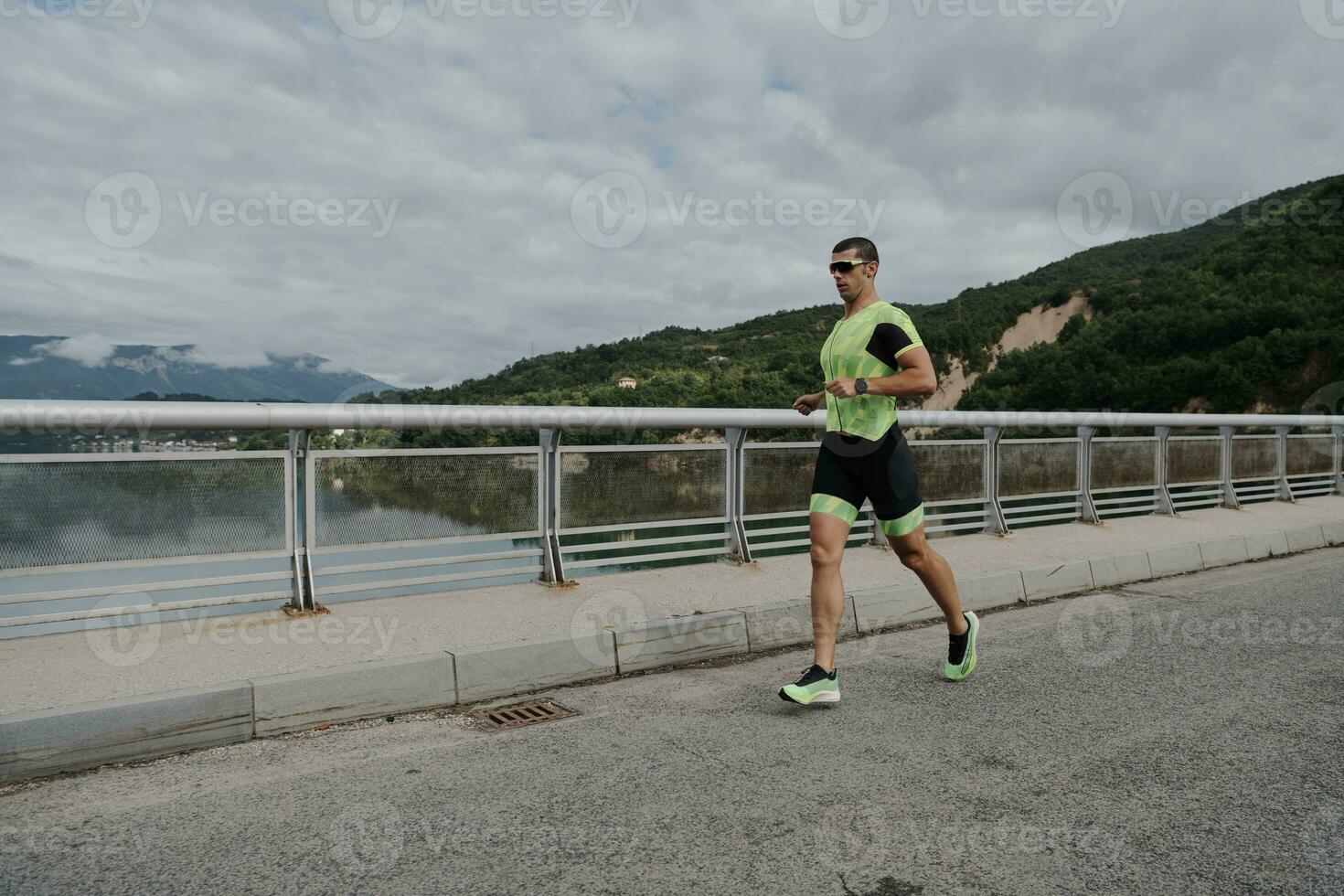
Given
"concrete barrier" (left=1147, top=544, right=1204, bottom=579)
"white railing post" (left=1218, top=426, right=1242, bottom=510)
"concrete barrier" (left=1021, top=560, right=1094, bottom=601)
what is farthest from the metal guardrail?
"white railing post" (left=1218, top=426, right=1242, bottom=510)

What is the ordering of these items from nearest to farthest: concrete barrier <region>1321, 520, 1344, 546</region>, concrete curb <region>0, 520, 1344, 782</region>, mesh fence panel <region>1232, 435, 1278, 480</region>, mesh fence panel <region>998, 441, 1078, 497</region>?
concrete curb <region>0, 520, 1344, 782</region>, mesh fence panel <region>998, 441, 1078, 497</region>, concrete barrier <region>1321, 520, 1344, 546</region>, mesh fence panel <region>1232, 435, 1278, 480</region>

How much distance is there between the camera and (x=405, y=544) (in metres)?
5.82

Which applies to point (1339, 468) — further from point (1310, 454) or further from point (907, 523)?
point (907, 523)

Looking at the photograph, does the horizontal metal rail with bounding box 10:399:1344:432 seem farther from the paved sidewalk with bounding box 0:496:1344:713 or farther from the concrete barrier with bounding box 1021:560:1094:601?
the concrete barrier with bounding box 1021:560:1094:601

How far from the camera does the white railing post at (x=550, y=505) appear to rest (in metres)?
6.34

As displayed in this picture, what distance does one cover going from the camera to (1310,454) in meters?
14.4

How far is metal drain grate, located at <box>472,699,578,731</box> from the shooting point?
4.11m

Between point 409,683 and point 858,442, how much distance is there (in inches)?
95.4

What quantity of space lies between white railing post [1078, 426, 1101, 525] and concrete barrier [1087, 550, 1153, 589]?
2.04 m

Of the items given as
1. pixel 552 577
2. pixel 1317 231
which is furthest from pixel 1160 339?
pixel 552 577

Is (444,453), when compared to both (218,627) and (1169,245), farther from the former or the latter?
(1169,245)

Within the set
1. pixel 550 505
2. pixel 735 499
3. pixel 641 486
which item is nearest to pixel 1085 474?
pixel 735 499

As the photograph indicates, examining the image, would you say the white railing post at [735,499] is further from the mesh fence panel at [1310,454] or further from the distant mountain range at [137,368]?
the distant mountain range at [137,368]

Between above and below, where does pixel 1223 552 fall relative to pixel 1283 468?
below
